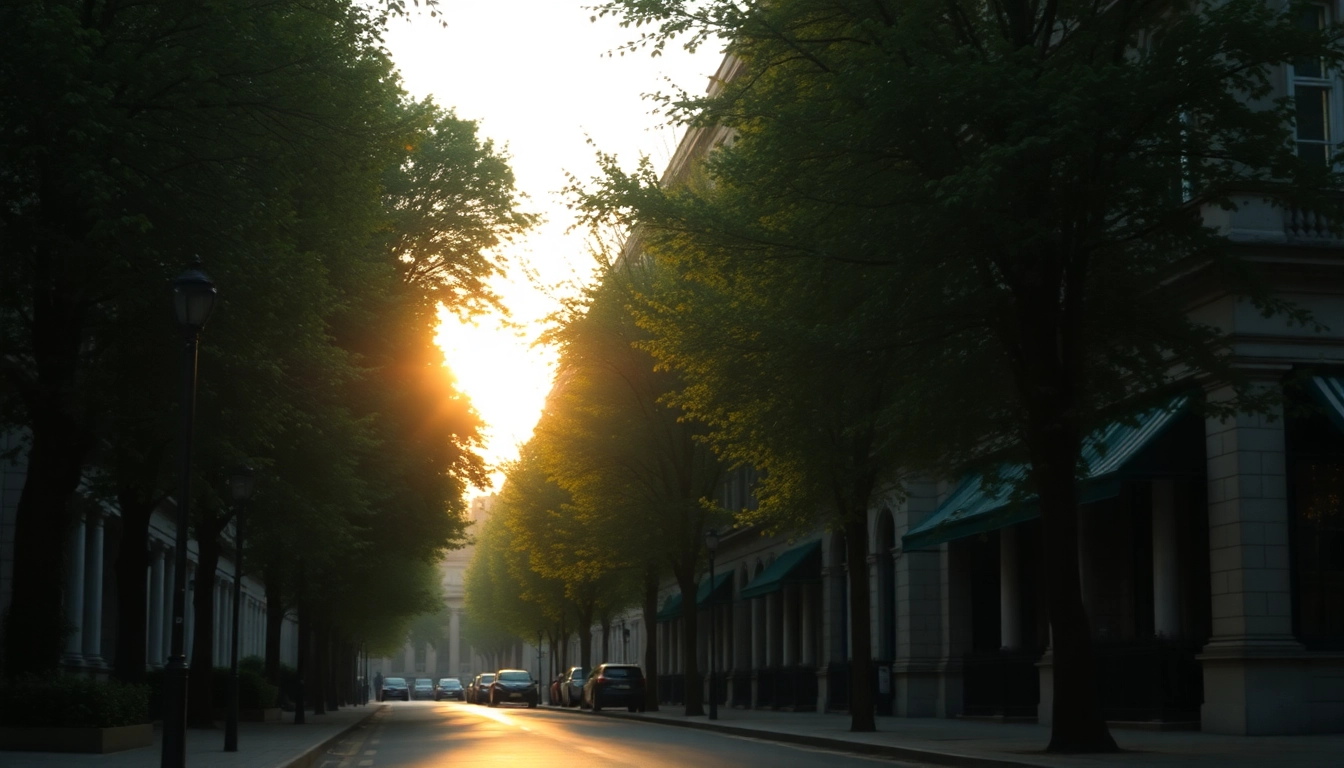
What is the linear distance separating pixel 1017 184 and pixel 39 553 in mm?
13940

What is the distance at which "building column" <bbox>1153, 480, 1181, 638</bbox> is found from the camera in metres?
26.5

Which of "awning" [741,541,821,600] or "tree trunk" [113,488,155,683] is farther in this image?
"awning" [741,541,821,600]

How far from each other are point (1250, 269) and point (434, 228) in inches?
958

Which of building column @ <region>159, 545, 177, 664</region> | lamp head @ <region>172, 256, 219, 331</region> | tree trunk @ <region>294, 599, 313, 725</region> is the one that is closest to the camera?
lamp head @ <region>172, 256, 219, 331</region>

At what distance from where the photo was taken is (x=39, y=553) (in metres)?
22.5

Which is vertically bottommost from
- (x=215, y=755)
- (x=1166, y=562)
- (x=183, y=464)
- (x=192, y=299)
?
(x=215, y=755)

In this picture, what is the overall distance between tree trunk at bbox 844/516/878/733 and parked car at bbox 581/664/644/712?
82.7 feet

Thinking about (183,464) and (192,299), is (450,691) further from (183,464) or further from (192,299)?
(192,299)

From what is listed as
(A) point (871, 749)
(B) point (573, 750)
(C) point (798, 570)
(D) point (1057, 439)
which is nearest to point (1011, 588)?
(A) point (871, 749)

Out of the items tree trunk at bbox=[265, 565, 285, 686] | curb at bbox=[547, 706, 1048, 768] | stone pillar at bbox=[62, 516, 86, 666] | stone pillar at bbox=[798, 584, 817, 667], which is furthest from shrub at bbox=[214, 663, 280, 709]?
stone pillar at bbox=[798, 584, 817, 667]

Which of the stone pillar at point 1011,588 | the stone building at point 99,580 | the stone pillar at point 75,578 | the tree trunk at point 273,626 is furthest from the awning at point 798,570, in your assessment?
the stone pillar at point 75,578

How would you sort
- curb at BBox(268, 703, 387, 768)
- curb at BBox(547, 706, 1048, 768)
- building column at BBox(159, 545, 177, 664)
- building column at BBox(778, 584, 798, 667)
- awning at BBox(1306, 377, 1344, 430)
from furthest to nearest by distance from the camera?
building column at BBox(159, 545, 177, 664)
building column at BBox(778, 584, 798, 667)
awning at BBox(1306, 377, 1344, 430)
curb at BBox(268, 703, 387, 768)
curb at BBox(547, 706, 1048, 768)

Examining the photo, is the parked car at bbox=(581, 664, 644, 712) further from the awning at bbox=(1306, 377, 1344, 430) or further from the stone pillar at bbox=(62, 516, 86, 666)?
the awning at bbox=(1306, 377, 1344, 430)

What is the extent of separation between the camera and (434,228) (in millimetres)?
40438
